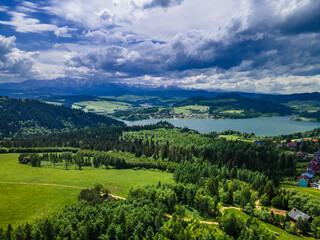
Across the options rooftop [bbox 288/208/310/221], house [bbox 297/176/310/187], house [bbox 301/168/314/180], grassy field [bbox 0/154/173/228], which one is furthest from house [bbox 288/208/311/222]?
grassy field [bbox 0/154/173/228]

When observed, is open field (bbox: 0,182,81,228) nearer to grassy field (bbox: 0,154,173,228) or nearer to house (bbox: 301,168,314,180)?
grassy field (bbox: 0,154,173,228)

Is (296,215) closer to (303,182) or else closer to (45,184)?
(303,182)

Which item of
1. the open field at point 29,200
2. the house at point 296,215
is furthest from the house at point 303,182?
the open field at point 29,200

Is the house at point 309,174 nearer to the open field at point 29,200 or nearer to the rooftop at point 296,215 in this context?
the rooftop at point 296,215

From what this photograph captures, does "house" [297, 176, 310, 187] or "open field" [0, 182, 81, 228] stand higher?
"open field" [0, 182, 81, 228]

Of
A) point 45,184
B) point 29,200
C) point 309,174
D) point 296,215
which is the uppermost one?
point 296,215

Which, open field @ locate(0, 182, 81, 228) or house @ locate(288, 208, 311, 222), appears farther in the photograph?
open field @ locate(0, 182, 81, 228)

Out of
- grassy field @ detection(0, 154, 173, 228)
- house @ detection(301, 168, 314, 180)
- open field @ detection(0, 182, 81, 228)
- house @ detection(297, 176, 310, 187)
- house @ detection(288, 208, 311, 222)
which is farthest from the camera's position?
house @ detection(301, 168, 314, 180)

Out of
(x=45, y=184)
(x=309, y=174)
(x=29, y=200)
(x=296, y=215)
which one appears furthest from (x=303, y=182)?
(x=45, y=184)

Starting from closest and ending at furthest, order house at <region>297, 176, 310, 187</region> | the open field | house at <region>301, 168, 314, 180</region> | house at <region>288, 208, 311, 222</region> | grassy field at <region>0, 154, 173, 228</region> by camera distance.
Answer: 1. house at <region>288, 208, 311, 222</region>
2. the open field
3. grassy field at <region>0, 154, 173, 228</region>
4. house at <region>297, 176, 310, 187</region>
5. house at <region>301, 168, 314, 180</region>

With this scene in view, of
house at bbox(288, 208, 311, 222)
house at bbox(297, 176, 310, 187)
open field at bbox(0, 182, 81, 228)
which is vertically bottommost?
house at bbox(297, 176, 310, 187)
